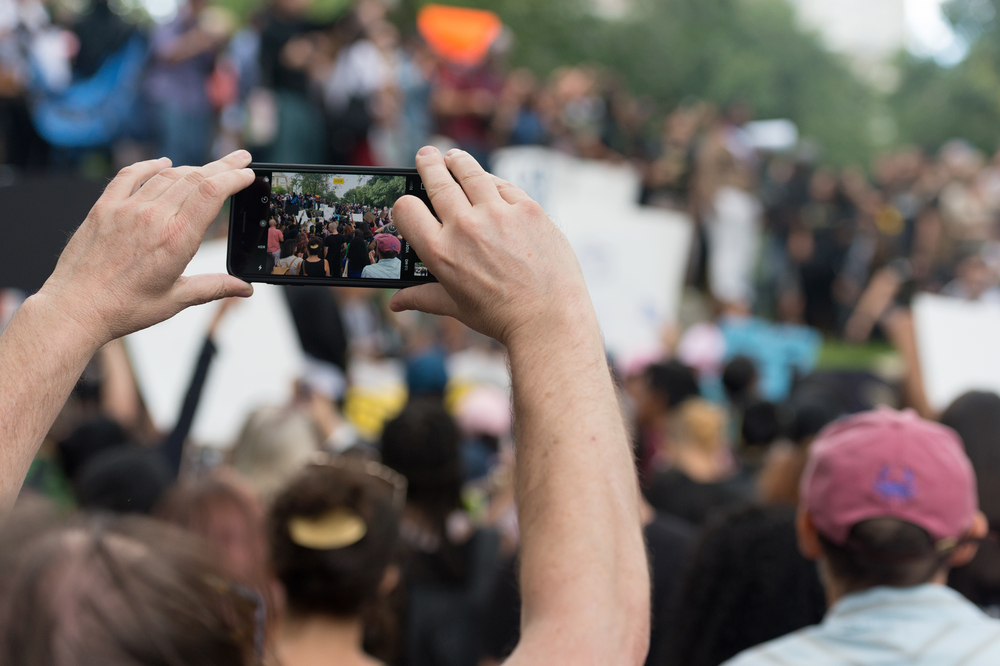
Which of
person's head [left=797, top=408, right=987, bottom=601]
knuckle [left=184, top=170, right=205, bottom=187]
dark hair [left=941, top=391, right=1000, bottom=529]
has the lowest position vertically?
dark hair [left=941, top=391, right=1000, bottom=529]

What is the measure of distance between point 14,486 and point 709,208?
1072 cm

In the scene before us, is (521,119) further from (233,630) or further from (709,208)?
(233,630)

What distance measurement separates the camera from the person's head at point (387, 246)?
1.29 metres

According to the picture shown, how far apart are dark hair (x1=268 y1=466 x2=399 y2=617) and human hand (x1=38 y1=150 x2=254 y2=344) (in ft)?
3.81

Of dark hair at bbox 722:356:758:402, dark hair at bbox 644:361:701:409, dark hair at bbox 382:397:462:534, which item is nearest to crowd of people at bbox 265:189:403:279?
dark hair at bbox 382:397:462:534

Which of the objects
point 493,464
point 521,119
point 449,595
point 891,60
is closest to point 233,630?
point 449,595

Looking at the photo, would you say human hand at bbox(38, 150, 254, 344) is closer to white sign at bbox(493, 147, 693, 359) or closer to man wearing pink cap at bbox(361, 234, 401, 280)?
man wearing pink cap at bbox(361, 234, 401, 280)

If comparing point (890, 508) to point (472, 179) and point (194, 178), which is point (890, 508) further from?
point (194, 178)

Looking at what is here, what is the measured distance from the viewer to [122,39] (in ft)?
24.9

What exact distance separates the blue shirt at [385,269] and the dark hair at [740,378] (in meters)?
4.69

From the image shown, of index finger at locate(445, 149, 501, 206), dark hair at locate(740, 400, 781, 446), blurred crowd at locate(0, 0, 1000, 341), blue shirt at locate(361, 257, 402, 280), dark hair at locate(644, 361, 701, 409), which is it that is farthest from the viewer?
blurred crowd at locate(0, 0, 1000, 341)

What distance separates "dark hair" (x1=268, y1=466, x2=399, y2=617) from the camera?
217 cm

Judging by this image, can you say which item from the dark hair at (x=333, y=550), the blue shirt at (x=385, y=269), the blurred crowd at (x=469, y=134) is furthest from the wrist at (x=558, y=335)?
the blurred crowd at (x=469, y=134)

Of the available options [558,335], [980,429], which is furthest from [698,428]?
[558,335]
